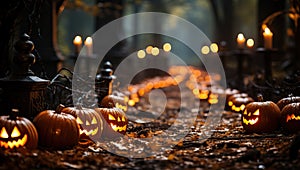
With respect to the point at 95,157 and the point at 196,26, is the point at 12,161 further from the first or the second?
the point at 196,26

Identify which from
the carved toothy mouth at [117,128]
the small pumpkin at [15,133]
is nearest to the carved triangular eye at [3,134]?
the small pumpkin at [15,133]

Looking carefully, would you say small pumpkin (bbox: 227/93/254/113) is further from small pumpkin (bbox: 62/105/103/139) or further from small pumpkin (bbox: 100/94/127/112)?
small pumpkin (bbox: 62/105/103/139)

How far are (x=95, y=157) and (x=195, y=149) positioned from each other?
133 centimetres

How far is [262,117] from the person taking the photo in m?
6.84

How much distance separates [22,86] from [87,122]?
99 centimetres

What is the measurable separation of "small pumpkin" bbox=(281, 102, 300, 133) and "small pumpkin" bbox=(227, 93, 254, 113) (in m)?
3.29

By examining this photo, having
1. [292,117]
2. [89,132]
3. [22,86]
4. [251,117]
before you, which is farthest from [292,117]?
[22,86]

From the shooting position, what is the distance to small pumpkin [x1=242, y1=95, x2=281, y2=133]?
6.84 m

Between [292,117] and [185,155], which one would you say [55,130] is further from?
[292,117]

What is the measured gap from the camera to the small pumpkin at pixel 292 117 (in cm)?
658

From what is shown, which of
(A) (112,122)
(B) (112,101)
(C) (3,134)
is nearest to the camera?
(C) (3,134)

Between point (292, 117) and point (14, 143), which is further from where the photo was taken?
point (292, 117)

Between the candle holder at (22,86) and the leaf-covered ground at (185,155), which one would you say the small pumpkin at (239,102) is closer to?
the leaf-covered ground at (185,155)

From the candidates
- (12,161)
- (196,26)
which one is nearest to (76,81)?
(12,161)
